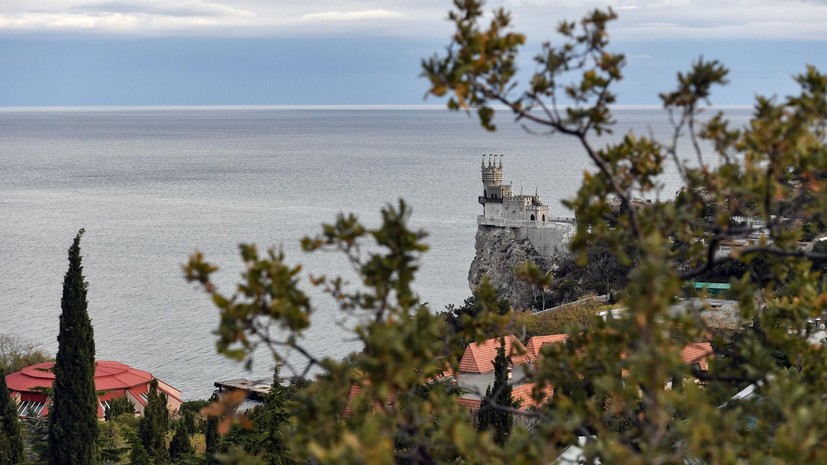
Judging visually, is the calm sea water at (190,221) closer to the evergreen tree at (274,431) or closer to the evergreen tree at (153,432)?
the evergreen tree at (274,431)

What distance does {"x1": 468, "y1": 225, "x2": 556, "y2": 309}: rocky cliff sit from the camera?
57.8 meters

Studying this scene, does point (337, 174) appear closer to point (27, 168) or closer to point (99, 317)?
point (27, 168)

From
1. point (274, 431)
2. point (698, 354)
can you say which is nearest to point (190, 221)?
point (698, 354)

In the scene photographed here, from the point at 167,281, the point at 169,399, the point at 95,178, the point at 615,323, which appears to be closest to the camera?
the point at 615,323

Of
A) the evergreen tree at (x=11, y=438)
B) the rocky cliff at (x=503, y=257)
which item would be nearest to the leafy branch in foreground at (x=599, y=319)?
the evergreen tree at (x=11, y=438)

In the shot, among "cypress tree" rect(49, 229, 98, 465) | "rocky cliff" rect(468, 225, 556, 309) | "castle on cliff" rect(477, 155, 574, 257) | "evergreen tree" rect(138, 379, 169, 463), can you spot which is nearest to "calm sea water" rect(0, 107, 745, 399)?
"rocky cliff" rect(468, 225, 556, 309)

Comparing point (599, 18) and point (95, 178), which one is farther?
point (95, 178)

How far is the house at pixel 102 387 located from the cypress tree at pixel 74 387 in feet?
30.2

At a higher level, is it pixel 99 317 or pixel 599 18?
pixel 599 18

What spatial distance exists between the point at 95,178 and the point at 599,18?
377 ft

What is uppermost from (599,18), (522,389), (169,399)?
(599,18)

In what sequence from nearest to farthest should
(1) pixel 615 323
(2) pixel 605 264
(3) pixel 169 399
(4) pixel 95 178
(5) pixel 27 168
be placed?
(1) pixel 615 323
(3) pixel 169 399
(2) pixel 605 264
(4) pixel 95 178
(5) pixel 27 168

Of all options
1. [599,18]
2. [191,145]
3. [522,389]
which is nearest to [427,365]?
[599,18]

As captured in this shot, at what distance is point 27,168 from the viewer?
12850 cm
